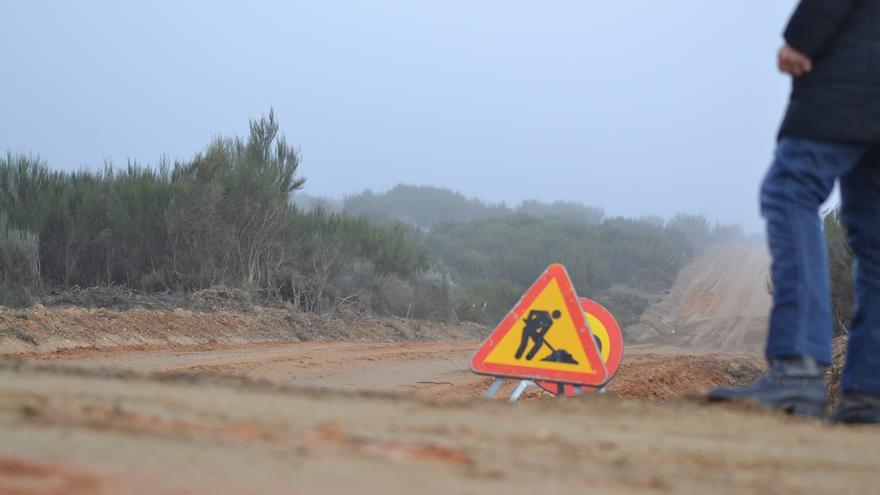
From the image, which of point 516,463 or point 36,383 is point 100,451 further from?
point 36,383

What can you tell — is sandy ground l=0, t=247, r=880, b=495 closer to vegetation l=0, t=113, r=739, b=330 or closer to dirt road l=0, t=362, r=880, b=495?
dirt road l=0, t=362, r=880, b=495

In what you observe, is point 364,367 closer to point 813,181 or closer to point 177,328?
point 177,328

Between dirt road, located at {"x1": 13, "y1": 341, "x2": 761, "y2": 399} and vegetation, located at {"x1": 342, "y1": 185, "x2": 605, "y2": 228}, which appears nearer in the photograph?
dirt road, located at {"x1": 13, "y1": 341, "x2": 761, "y2": 399}

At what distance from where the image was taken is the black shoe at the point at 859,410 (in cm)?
479

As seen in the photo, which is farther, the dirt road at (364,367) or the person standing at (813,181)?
the dirt road at (364,367)

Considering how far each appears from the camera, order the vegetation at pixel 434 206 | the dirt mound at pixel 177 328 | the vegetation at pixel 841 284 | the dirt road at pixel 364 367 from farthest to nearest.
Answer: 1. the vegetation at pixel 434 206
2. the vegetation at pixel 841 284
3. the dirt mound at pixel 177 328
4. the dirt road at pixel 364 367

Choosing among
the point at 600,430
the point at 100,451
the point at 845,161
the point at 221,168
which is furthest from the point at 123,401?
the point at 221,168

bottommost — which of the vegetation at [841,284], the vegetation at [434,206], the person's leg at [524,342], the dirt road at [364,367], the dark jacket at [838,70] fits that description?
the dirt road at [364,367]

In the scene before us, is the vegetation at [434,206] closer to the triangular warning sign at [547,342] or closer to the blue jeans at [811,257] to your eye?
the triangular warning sign at [547,342]

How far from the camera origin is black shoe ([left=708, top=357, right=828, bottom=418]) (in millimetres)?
4703

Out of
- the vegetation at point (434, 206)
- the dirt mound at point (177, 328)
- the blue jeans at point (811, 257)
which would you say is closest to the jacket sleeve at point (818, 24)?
the blue jeans at point (811, 257)

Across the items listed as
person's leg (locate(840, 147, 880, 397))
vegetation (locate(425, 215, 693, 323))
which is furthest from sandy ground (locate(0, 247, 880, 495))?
vegetation (locate(425, 215, 693, 323))

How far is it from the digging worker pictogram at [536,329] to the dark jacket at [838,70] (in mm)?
2289

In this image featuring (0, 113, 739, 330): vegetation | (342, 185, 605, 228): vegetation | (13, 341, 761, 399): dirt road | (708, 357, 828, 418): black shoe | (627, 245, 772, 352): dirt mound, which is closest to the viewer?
Answer: (708, 357, 828, 418): black shoe
